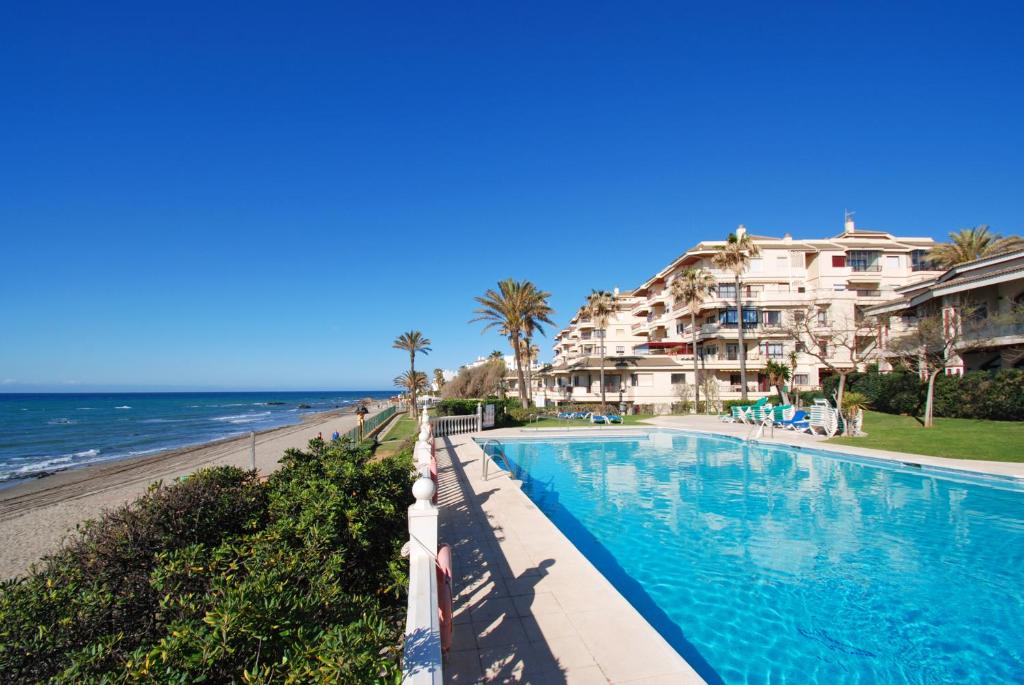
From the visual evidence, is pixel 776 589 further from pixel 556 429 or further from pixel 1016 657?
pixel 556 429

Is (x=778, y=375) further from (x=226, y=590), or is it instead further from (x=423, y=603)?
(x=226, y=590)

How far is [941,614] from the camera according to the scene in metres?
6.59

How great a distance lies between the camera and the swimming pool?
5.74 metres

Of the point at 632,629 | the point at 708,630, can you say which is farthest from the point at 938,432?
the point at 632,629

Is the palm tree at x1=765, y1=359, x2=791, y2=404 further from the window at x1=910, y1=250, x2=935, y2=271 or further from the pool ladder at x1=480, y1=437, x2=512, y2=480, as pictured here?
the pool ladder at x1=480, y1=437, x2=512, y2=480

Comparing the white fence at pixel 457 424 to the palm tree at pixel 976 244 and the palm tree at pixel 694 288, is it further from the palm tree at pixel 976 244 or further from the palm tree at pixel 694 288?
the palm tree at pixel 976 244

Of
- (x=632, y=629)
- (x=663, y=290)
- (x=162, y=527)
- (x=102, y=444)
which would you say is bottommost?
(x=102, y=444)

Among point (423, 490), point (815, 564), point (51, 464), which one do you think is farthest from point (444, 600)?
point (51, 464)

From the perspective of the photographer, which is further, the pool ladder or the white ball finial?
the pool ladder

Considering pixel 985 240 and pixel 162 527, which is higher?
pixel 985 240


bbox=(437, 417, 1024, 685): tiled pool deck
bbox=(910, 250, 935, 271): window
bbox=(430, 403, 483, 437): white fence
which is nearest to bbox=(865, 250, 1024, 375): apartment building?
bbox=(910, 250, 935, 271): window

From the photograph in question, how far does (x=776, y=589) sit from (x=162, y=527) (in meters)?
8.01

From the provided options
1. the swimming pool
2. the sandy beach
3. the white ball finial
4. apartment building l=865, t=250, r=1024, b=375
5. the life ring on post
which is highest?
apartment building l=865, t=250, r=1024, b=375

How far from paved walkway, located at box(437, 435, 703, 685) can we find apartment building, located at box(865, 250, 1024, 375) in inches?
1098
